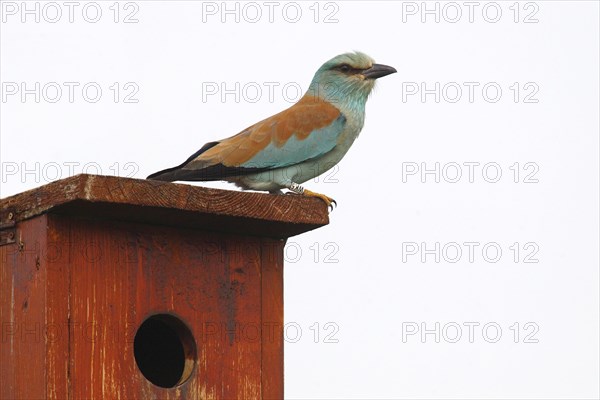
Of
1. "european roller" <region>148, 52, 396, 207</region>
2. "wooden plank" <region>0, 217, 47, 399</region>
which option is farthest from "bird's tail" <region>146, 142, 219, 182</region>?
"wooden plank" <region>0, 217, 47, 399</region>

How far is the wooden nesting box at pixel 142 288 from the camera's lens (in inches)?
202

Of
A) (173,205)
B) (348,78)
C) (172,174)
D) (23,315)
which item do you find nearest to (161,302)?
(173,205)

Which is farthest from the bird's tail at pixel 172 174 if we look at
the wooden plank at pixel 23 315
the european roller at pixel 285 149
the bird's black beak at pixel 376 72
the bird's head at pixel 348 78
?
the bird's black beak at pixel 376 72

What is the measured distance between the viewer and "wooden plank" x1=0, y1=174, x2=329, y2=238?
5.06 metres

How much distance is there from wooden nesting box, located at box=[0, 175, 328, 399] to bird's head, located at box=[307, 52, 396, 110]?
1699 mm

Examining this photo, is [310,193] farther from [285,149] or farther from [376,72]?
[376,72]

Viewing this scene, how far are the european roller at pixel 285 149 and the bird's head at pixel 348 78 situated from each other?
0.02 m

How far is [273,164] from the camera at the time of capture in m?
6.59

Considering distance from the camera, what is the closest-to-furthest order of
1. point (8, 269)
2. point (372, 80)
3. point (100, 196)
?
point (100, 196) < point (8, 269) < point (372, 80)

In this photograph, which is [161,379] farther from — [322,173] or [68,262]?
[322,173]

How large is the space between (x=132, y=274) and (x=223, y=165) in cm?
Answer: 122

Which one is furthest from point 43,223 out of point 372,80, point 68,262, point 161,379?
point 372,80

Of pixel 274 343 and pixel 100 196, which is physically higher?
pixel 100 196

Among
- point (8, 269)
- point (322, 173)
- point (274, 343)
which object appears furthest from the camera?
point (322, 173)
